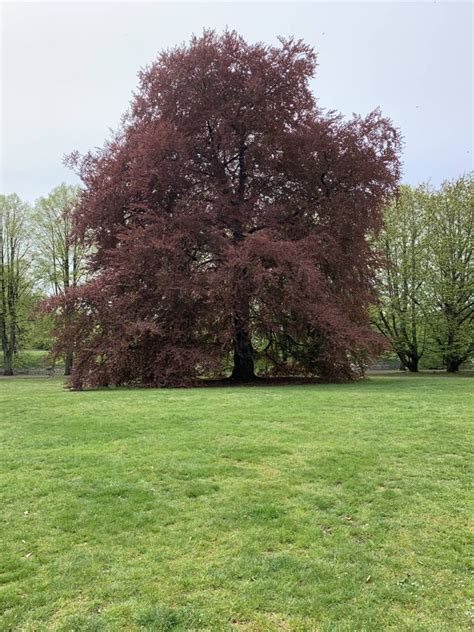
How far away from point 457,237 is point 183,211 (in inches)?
668

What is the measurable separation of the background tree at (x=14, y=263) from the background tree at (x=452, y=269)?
25242 millimetres

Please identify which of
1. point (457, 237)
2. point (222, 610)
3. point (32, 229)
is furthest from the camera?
point (32, 229)

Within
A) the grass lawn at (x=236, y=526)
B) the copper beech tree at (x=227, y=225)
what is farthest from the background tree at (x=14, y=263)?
the grass lawn at (x=236, y=526)

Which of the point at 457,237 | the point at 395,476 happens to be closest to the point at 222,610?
the point at 395,476

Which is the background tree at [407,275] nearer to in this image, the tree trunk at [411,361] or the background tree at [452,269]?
the tree trunk at [411,361]

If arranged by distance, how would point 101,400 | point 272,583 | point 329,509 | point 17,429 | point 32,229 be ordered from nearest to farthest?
1. point 272,583
2. point 329,509
3. point 17,429
4. point 101,400
5. point 32,229

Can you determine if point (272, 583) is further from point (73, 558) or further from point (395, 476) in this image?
point (395, 476)

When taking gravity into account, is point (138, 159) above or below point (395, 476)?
above

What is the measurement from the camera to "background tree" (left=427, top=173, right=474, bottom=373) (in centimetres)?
2625


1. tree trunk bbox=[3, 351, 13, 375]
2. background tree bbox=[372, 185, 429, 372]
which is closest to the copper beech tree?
background tree bbox=[372, 185, 429, 372]

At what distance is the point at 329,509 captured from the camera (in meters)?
4.45

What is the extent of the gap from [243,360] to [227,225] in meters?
5.06

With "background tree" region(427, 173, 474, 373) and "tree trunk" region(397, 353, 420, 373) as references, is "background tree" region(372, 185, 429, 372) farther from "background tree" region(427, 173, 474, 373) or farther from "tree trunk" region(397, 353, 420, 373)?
"background tree" region(427, 173, 474, 373)

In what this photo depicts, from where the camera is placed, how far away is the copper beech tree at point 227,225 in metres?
16.0
